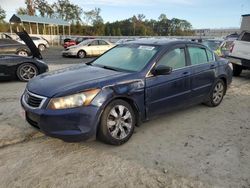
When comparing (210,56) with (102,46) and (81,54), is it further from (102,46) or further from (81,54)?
(102,46)

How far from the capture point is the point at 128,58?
4.78 metres

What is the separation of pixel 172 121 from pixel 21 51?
11.3 m

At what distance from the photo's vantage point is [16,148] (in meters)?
A: 3.89

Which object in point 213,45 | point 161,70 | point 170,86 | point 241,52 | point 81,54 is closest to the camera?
point 161,70

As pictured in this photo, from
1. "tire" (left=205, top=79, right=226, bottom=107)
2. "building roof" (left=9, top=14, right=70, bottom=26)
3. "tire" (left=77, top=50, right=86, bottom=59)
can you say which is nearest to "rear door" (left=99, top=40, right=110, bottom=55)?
"tire" (left=77, top=50, right=86, bottom=59)

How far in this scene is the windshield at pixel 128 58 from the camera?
4.50m

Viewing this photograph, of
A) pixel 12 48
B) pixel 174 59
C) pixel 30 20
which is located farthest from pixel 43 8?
pixel 174 59

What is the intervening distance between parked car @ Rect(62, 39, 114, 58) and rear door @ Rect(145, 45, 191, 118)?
14451mm

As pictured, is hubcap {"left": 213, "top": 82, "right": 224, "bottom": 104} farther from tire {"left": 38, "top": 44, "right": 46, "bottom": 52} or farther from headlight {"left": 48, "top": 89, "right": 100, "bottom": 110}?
tire {"left": 38, "top": 44, "right": 46, "bottom": 52}

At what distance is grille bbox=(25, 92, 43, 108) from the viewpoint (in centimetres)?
365

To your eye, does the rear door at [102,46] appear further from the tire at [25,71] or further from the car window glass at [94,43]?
the tire at [25,71]

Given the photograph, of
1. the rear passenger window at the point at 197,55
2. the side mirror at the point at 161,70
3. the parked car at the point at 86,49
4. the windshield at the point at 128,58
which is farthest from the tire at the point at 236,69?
the parked car at the point at 86,49

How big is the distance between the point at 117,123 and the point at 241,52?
7.57 meters

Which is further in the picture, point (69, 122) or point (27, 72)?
point (27, 72)
